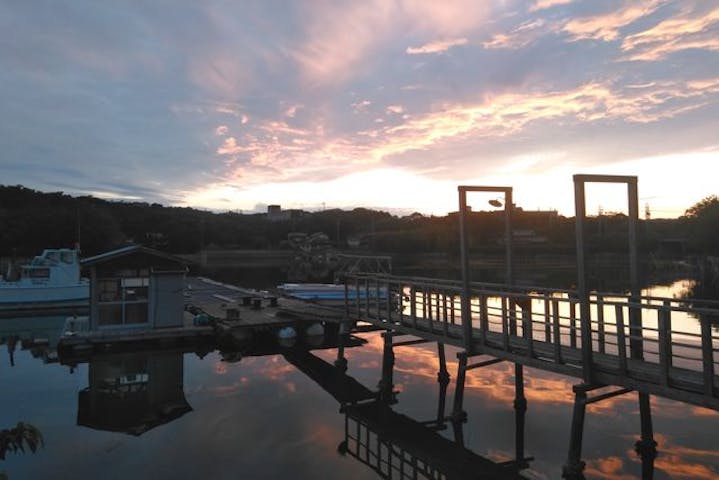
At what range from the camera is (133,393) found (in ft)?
54.1

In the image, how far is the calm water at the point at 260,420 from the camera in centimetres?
1102

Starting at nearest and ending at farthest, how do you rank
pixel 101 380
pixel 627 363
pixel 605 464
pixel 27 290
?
pixel 627 363 < pixel 605 464 < pixel 101 380 < pixel 27 290

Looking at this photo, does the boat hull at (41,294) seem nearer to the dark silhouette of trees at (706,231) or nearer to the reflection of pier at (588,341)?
the reflection of pier at (588,341)

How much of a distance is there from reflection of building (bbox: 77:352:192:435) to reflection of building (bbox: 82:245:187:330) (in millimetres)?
1531

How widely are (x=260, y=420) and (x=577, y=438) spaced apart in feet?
25.1

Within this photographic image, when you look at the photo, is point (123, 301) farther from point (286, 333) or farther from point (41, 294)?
point (41, 294)

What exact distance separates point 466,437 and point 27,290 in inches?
1293

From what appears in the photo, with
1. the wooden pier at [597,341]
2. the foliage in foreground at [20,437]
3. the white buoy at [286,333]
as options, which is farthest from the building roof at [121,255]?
the foliage in foreground at [20,437]

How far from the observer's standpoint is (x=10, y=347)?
24.1 m

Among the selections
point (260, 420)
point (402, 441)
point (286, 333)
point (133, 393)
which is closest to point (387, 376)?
point (402, 441)

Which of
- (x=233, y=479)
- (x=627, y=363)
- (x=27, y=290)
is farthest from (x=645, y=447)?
(x=27, y=290)

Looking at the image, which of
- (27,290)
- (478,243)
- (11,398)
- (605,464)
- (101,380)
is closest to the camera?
(605,464)

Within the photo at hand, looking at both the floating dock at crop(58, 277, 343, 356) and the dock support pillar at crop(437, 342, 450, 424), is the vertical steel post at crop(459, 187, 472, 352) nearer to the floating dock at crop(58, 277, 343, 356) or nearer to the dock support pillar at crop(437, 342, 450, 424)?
the dock support pillar at crop(437, 342, 450, 424)

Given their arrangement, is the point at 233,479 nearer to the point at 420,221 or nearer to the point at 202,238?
the point at 202,238
